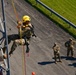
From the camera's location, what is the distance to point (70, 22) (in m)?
33.4

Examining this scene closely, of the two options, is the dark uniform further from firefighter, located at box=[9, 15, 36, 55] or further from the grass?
firefighter, located at box=[9, 15, 36, 55]

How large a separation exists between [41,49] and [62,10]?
27.2 feet

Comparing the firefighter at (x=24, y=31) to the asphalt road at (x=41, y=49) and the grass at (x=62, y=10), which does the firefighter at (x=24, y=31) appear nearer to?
the asphalt road at (x=41, y=49)

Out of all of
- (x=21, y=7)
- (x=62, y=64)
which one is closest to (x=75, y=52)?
(x=62, y=64)

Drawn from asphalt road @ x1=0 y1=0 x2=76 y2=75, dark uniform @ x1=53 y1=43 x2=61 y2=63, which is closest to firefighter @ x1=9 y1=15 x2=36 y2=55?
asphalt road @ x1=0 y1=0 x2=76 y2=75

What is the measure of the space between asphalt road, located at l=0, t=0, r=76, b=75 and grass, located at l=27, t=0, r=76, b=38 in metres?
0.55

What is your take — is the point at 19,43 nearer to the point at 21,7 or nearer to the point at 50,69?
the point at 50,69

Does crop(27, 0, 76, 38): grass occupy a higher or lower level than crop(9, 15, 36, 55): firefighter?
higher

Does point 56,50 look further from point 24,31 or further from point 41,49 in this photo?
point 24,31

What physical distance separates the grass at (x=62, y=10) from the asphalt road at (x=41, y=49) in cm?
55

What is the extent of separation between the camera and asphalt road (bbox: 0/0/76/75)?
27578 millimetres

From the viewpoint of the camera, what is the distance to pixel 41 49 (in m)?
30.1

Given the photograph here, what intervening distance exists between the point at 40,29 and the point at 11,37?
40.7 feet

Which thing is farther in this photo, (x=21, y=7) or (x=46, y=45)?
(x=21, y=7)
